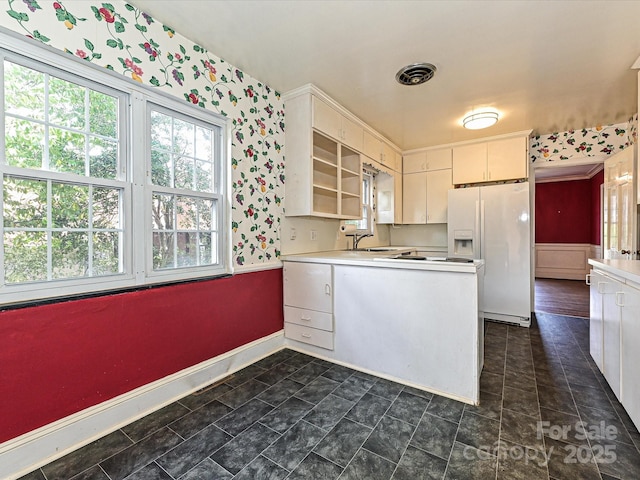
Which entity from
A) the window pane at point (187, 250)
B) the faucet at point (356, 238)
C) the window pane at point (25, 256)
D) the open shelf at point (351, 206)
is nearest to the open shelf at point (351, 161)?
the open shelf at point (351, 206)

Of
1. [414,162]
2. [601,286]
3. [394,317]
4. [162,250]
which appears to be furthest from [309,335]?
[414,162]

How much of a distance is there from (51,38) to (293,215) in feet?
6.30

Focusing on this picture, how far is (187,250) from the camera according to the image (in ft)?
7.14

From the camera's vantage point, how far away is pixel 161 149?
79.7 inches

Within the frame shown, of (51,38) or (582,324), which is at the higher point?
(51,38)

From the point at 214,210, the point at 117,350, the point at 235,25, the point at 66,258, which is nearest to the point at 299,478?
the point at 117,350

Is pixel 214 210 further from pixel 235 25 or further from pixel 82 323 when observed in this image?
pixel 235 25

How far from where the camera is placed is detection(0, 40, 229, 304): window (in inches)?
57.3

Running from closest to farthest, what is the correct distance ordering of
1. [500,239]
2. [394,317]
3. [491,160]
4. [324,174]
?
[394,317] → [324,174] → [500,239] → [491,160]

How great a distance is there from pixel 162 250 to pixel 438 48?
93.0 inches

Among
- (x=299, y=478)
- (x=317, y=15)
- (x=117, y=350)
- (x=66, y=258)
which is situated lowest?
(x=299, y=478)

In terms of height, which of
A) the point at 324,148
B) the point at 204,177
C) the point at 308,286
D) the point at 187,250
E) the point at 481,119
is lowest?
the point at 308,286

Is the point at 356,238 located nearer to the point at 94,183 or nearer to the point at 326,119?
the point at 326,119

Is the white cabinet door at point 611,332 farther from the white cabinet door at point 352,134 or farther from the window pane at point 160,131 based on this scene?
the window pane at point 160,131
